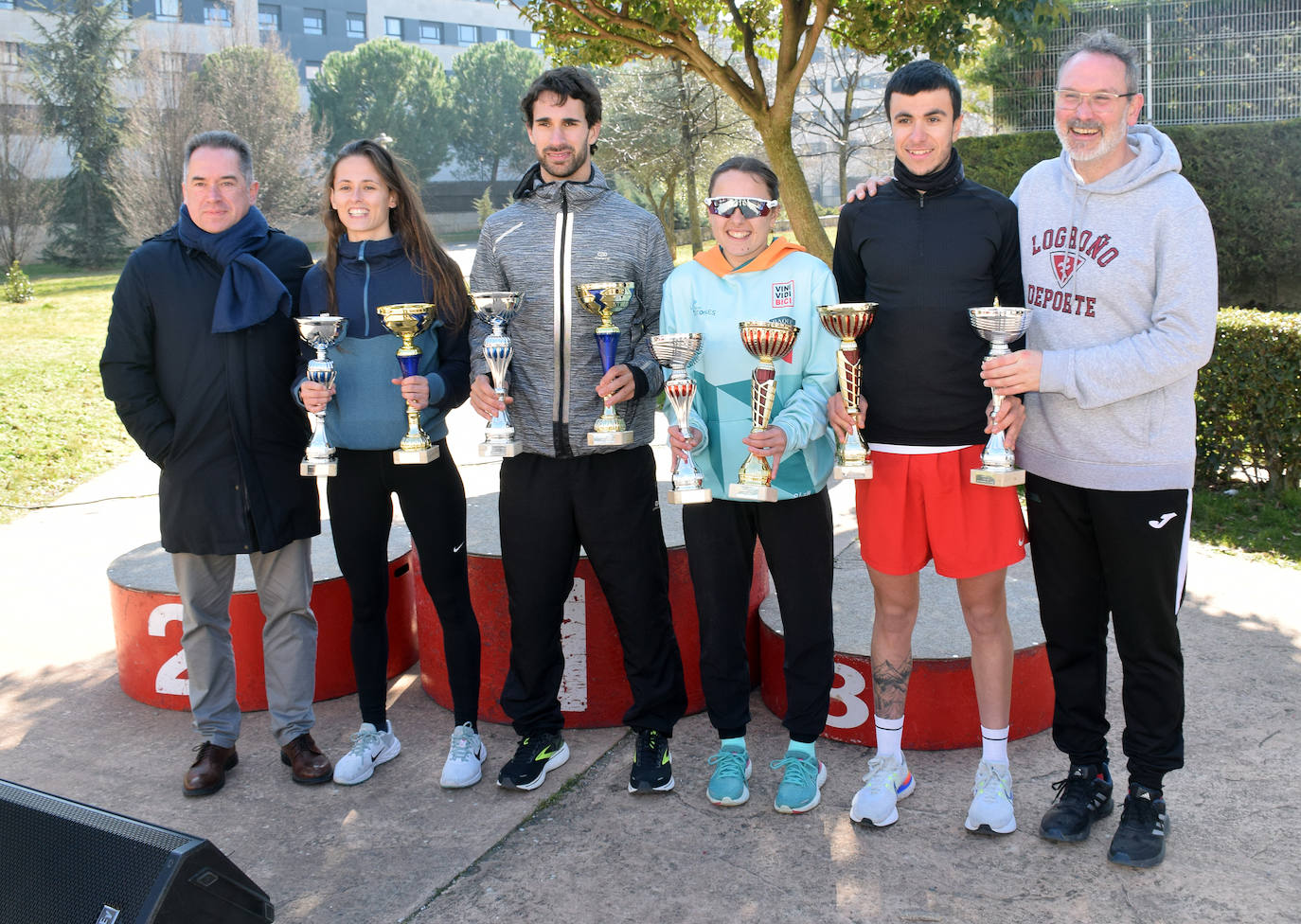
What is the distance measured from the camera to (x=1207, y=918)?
295 cm

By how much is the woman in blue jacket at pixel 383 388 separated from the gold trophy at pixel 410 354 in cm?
11

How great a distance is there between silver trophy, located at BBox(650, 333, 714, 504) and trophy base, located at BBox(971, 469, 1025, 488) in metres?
0.80

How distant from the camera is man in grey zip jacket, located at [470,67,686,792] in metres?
3.70

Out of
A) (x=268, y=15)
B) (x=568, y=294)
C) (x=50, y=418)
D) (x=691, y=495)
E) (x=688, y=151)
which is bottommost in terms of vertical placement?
(x=50, y=418)

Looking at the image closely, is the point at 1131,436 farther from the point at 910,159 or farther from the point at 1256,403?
the point at 1256,403

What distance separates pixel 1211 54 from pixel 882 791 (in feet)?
47.5

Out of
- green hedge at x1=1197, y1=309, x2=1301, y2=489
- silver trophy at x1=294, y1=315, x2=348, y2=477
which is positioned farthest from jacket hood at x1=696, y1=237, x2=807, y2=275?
green hedge at x1=1197, y1=309, x2=1301, y2=489

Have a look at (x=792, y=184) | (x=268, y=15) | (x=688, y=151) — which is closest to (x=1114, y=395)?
(x=792, y=184)

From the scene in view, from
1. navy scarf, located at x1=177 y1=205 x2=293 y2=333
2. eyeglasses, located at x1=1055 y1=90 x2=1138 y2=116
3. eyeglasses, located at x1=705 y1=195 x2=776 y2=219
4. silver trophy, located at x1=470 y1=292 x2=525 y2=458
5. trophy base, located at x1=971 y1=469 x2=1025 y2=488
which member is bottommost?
trophy base, located at x1=971 y1=469 x2=1025 y2=488

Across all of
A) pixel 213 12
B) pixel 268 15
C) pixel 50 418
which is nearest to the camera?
pixel 50 418

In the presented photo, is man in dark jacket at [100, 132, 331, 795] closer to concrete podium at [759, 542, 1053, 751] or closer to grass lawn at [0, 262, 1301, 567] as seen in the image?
concrete podium at [759, 542, 1053, 751]

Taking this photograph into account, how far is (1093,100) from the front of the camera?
3123 mm

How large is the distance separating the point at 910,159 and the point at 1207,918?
2311 mm

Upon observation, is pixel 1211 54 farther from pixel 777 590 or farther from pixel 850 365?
pixel 777 590
